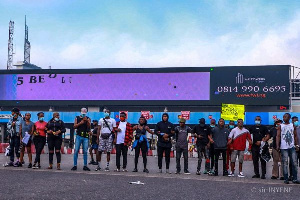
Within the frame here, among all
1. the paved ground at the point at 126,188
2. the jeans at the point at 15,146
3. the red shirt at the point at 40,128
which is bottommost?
the paved ground at the point at 126,188

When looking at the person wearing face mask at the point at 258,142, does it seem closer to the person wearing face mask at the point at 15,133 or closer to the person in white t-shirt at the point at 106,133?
the person in white t-shirt at the point at 106,133

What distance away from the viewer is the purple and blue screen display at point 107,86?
56.2m

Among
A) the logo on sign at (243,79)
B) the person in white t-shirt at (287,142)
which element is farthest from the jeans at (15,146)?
the logo on sign at (243,79)

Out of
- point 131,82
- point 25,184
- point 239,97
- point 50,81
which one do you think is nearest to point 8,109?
point 50,81

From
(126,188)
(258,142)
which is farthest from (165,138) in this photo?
(126,188)

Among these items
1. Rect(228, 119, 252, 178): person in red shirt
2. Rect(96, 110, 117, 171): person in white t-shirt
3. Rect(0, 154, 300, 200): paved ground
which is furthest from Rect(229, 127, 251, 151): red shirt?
Rect(96, 110, 117, 171): person in white t-shirt

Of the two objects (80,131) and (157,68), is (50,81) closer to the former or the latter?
(157,68)

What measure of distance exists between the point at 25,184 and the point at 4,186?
540 millimetres

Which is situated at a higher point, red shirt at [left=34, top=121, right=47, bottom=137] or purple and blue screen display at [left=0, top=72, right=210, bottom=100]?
purple and blue screen display at [left=0, top=72, right=210, bottom=100]

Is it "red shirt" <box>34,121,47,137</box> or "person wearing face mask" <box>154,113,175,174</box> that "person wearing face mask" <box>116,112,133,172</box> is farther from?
"red shirt" <box>34,121,47,137</box>

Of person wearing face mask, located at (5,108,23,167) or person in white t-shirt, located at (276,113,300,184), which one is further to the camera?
person wearing face mask, located at (5,108,23,167)

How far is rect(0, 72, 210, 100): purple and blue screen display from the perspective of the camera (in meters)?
56.2

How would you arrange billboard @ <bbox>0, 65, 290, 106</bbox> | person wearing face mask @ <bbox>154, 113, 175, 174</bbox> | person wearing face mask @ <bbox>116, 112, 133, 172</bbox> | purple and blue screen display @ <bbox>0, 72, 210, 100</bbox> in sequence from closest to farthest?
1. person wearing face mask @ <bbox>154, 113, 175, 174</bbox>
2. person wearing face mask @ <bbox>116, 112, 133, 172</bbox>
3. billboard @ <bbox>0, 65, 290, 106</bbox>
4. purple and blue screen display @ <bbox>0, 72, 210, 100</bbox>

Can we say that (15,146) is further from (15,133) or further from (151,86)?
(151,86)
